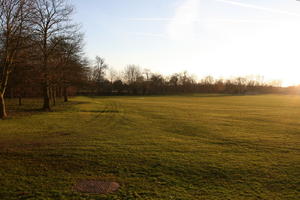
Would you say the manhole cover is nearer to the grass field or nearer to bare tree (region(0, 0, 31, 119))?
the grass field

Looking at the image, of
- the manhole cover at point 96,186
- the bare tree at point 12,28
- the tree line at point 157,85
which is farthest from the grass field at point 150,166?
the tree line at point 157,85

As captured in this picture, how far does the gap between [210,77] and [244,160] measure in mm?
149521

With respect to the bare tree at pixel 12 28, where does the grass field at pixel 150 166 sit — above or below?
below

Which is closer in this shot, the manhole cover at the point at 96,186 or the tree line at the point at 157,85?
the manhole cover at the point at 96,186

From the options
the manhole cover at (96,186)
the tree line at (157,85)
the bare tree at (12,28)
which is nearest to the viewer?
the manhole cover at (96,186)

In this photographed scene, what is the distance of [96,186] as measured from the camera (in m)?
5.34

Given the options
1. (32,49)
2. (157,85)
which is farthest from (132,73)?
(32,49)

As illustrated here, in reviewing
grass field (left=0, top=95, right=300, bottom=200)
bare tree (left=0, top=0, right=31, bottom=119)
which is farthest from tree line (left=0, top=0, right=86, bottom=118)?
grass field (left=0, top=95, right=300, bottom=200)

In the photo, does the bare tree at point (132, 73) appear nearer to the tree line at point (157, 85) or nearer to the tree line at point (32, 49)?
the tree line at point (157, 85)

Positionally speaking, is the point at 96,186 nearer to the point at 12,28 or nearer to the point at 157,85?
the point at 12,28

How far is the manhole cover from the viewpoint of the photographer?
505 cm

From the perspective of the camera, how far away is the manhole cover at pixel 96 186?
5051 mm

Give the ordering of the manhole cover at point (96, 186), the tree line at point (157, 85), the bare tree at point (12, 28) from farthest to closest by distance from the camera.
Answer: the tree line at point (157, 85) → the bare tree at point (12, 28) → the manhole cover at point (96, 186)

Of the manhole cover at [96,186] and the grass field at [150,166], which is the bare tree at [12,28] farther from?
the manhole cover at [96,186]
